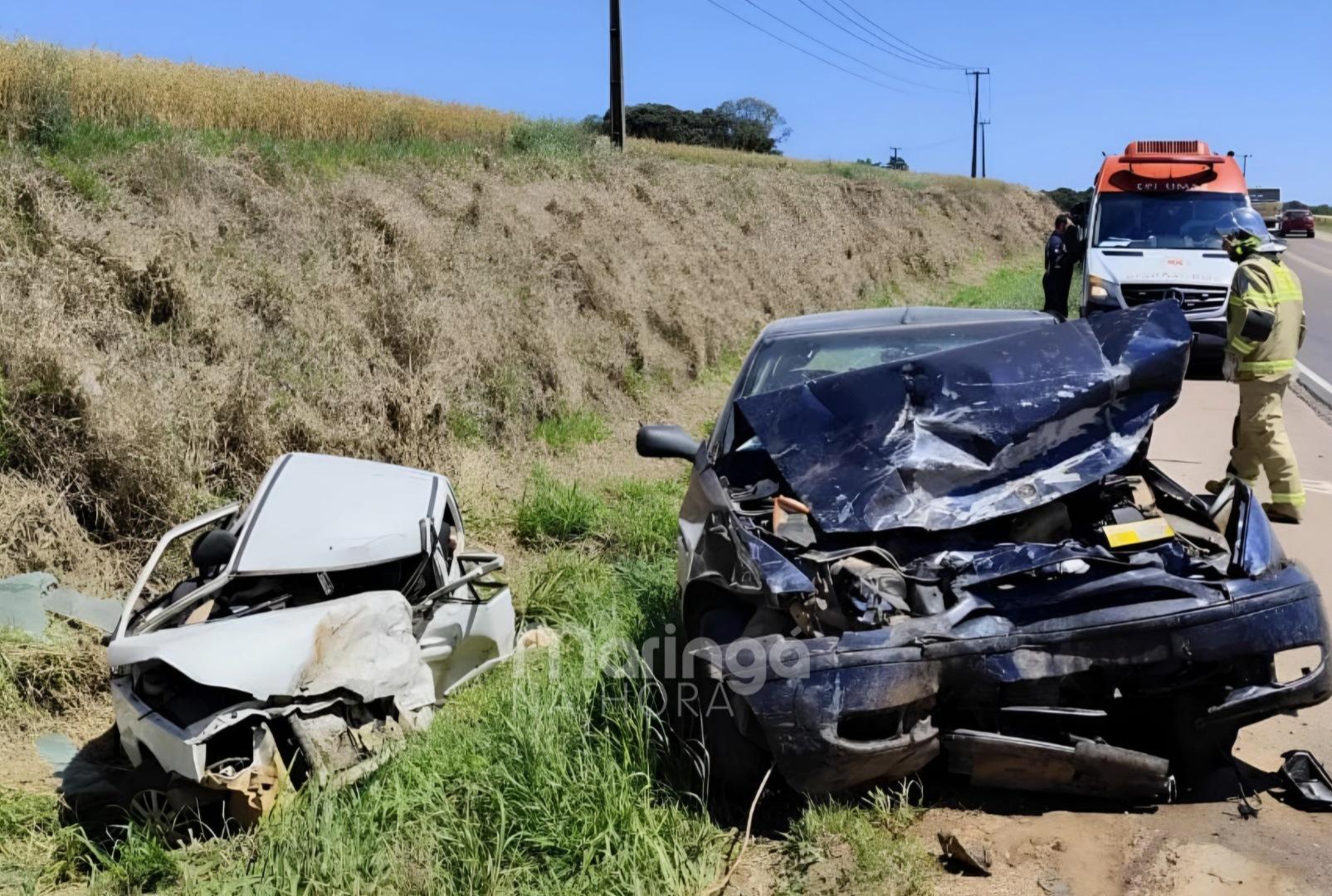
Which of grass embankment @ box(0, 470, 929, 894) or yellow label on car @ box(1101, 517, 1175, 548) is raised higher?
yellow label on car @ box(1101, 517, 1175, 548)

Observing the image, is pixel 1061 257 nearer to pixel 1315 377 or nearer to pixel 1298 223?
pixel 1315 377

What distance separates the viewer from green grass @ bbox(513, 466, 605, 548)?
7.64m

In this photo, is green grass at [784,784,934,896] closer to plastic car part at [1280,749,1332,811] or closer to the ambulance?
plastic car part at [1280,749,1332,811]

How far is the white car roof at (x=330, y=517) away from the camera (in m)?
4.76

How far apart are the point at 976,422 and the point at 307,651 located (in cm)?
271

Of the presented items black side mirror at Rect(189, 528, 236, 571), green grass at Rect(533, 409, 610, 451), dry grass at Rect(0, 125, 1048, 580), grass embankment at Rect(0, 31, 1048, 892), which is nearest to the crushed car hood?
grass embankment at Rect(0, 31, 1048, 892)

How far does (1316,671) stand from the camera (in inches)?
138

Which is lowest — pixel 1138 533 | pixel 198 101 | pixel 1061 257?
pixel 1138 533

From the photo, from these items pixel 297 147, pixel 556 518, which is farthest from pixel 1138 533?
pixel 297 147

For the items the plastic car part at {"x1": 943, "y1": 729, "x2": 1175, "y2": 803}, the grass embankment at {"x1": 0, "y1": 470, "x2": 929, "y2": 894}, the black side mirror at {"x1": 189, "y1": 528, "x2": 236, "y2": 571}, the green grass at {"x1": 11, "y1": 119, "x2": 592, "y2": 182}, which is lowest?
the grass embankment at {"x1": 0, "y1": 470, "x2": 929, "y2": 894}

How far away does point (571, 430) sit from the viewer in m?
10.4

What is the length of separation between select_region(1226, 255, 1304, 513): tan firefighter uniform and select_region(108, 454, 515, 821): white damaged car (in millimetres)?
5078

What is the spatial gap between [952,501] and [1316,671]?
124 centimetres

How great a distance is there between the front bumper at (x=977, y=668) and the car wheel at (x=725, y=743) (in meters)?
0.20
